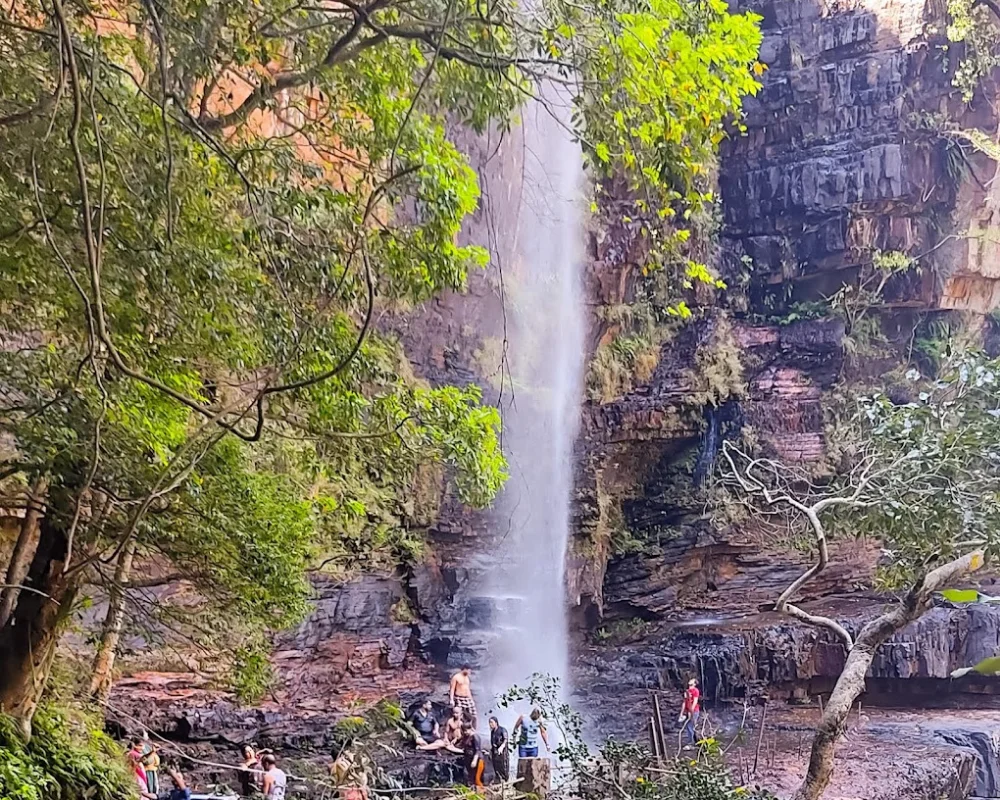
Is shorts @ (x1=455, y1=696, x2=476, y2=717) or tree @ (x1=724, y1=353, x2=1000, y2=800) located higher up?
tree @ (x1=724, y1=353, x2=1000, y2=800)

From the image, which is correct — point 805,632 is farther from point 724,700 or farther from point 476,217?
point 476,217

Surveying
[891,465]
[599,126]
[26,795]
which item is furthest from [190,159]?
[891,465]

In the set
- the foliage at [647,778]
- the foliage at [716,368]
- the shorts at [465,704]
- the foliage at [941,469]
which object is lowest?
the foliage at [647,778]

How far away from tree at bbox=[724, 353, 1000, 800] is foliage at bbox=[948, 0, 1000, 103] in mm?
8498

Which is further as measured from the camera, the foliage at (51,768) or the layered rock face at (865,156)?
the layered rock face at (865,156)

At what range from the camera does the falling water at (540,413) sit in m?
13.2

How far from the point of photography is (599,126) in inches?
140

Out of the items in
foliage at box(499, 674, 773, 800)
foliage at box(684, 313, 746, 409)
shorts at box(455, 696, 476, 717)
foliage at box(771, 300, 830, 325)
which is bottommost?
foliage at box(499, 674, 773, 800)

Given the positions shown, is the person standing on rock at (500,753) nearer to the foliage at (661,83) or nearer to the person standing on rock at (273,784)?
the person standing on rock at (273,784)

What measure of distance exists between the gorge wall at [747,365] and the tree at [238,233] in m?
7.33

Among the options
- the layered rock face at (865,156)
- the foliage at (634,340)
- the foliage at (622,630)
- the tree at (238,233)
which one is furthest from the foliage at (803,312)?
the tree at (238,233)

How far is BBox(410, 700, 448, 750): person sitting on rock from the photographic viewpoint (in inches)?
352

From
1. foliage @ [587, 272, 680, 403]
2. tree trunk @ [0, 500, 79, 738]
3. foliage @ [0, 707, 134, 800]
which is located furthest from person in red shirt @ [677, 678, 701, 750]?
tree trunk @ [0, 500, 79, 738]

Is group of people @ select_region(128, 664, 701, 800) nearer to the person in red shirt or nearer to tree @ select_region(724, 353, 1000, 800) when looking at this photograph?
the person in red shirt
